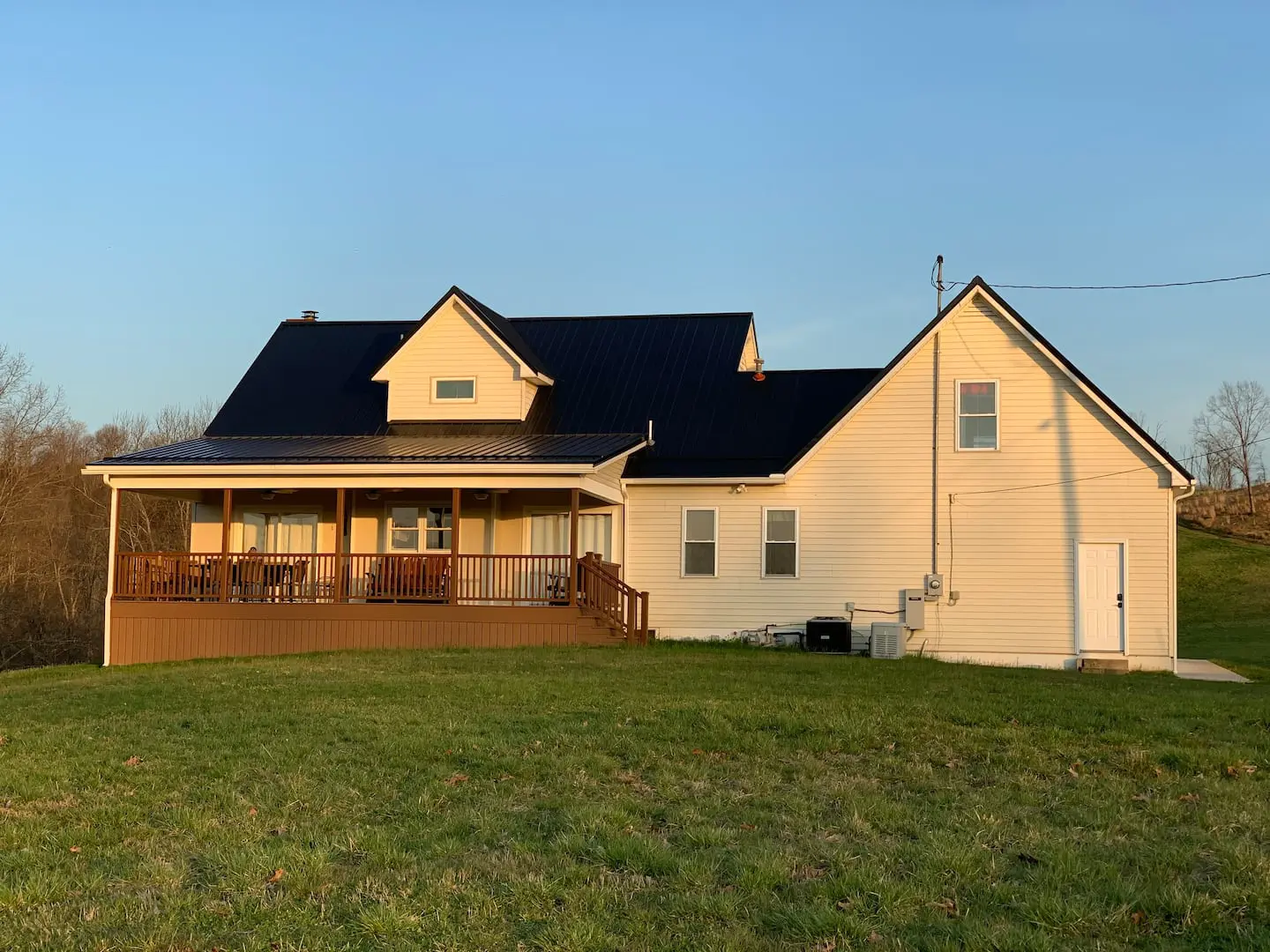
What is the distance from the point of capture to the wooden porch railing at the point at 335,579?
20734 mm

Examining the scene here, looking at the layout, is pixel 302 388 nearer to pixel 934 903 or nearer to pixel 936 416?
pixel 936 416

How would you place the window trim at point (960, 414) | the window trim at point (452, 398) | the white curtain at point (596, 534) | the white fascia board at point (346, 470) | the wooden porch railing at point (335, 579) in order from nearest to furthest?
the white fascia board at point (346, 470) < the wooden porch railing at point (335, 579) < the window trim at point (960, 414) < the white curtain at point (596, 534) < the window trim at point (452, 398)

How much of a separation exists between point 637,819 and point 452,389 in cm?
1752

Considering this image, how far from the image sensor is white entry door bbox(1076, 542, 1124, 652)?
66.3 ft

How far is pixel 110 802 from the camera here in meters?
8.09

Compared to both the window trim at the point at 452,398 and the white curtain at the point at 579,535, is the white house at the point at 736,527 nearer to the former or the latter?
the white curtain at the point at 579,535

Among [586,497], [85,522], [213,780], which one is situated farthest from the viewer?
[85,522]

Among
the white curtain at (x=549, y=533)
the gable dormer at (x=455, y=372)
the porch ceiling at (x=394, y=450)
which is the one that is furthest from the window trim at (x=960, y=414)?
the gable dormer at (x=455, y=372)

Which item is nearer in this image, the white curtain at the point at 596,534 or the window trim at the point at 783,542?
the window trim at the point at 783,542

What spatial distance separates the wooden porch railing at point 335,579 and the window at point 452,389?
3.84 metres

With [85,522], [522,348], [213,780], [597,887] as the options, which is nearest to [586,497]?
[522,348]

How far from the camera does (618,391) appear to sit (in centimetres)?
2472

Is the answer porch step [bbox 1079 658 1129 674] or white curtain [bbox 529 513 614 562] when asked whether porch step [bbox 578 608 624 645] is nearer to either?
white curtain [bbox 529 513 614 562]

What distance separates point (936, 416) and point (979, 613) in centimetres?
342
